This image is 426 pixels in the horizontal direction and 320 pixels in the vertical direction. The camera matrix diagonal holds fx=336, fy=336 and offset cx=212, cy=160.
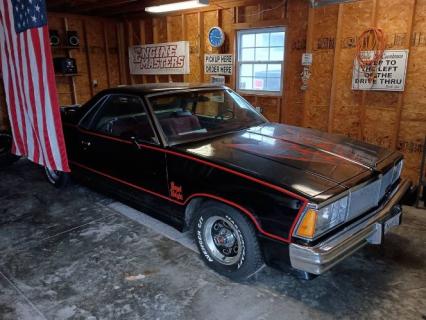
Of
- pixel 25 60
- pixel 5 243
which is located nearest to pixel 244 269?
pixel 5 243

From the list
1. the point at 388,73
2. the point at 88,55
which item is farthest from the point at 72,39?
the point at 388,73

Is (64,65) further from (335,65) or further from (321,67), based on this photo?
(335,65)

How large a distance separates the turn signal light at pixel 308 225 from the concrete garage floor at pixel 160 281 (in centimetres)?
63

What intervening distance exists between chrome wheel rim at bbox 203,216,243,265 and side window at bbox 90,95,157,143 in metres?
1.09

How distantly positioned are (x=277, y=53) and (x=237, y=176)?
4.59m

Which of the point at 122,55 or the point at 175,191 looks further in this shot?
the point at 122,55

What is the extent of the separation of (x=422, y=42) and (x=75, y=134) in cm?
481

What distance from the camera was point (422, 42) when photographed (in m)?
4.66

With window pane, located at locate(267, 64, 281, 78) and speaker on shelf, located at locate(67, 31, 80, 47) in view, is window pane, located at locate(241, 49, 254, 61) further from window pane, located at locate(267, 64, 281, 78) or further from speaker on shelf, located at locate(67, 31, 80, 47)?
speaker on shelf, located at locate(67, 31, 80, 47)

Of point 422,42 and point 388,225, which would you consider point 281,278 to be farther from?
point 422,42

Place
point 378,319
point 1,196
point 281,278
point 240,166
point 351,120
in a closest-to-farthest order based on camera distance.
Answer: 1. point 378,319
2. point 240,166
3. point 281,278
4. point 1,196
5. point 351,120

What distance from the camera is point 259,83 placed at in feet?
22.3

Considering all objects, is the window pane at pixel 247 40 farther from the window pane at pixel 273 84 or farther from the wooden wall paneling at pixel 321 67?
the wooden wall paneling at pixel 321 67

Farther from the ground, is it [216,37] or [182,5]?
[182,5]
